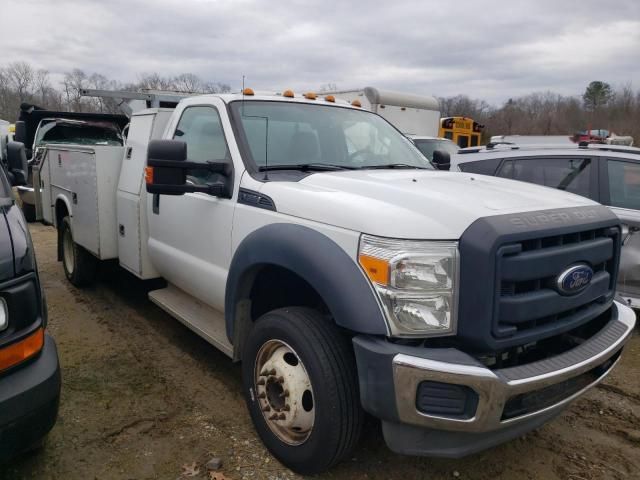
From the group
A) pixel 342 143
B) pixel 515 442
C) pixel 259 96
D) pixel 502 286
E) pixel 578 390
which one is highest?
pixel 259 96

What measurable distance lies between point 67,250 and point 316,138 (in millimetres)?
3966

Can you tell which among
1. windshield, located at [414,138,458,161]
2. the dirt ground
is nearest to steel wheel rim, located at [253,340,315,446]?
the dirt ground

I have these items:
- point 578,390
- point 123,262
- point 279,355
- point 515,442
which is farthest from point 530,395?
point 123,262

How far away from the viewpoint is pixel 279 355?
2785 mm

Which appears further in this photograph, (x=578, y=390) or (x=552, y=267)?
(x=578, y=390)

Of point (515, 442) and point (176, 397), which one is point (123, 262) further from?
point (515, 442)

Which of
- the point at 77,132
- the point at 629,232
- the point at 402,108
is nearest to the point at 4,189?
the point at 629,232

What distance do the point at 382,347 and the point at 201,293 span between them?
187 cm

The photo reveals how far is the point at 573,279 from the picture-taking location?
2.43 m

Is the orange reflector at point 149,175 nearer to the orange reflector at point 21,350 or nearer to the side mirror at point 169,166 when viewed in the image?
the side mirror at point 169,166

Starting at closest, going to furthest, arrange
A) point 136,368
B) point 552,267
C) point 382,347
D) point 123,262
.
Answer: point 382,347 < point 552,267 < point 136,368 < point 123,262

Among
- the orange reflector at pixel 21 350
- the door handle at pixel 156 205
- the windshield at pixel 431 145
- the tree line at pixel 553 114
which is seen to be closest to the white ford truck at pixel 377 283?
the door handle at pixel 156 205

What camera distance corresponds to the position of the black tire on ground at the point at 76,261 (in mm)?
5703

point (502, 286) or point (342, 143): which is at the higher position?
point (342, 143)
